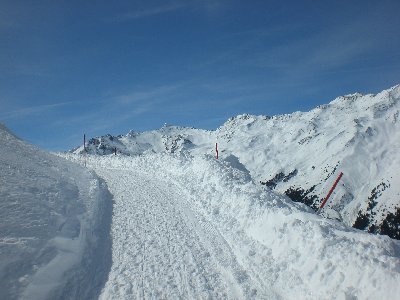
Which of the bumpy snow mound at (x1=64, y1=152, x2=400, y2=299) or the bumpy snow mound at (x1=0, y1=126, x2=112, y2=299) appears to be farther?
the bumpy snow mound at (x1=0, y1=126, x2=112, y2=299)

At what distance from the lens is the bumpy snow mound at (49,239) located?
1165cm

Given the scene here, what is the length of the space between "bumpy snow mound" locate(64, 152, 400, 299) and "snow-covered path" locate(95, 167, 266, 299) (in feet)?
0.65

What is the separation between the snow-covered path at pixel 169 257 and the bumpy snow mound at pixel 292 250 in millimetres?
199

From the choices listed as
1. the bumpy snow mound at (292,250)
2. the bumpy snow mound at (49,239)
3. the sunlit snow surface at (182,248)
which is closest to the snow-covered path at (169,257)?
the sunlit snow surface at (182,248)

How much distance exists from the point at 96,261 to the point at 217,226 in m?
5.52

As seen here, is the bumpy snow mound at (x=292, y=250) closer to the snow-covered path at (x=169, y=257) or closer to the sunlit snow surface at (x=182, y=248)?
the sunlit snow surface at (x=182, y=248)

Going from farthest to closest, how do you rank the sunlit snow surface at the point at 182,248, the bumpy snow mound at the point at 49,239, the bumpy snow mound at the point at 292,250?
the bumpy snow mound at the point at 49,239
the sunlit snow surface at the point at 182,248
the bumpy snow mound at the point at 292,250

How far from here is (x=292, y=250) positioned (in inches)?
522

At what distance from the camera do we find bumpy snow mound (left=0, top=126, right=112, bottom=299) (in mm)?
11648

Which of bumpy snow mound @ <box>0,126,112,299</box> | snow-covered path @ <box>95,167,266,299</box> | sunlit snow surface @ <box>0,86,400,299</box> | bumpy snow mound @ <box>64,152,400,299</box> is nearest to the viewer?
bumpy snow mound @ <box>64,152,400,299</box>

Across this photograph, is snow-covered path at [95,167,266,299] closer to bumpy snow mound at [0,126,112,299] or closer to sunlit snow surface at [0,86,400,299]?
sunlit snow surface at [0,86,400,299]

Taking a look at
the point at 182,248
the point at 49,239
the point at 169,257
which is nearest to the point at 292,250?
the point at 182,248

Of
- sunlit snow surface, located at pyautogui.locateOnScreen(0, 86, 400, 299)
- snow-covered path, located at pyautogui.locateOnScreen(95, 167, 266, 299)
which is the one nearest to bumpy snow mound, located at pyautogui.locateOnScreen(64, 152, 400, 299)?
sunlit snow surface, located at pyautogui.locateOnScreen(0, 86, 400, 299)

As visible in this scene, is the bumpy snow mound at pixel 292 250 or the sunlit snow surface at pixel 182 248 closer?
the bumpy snow mound at pixel 292 250
